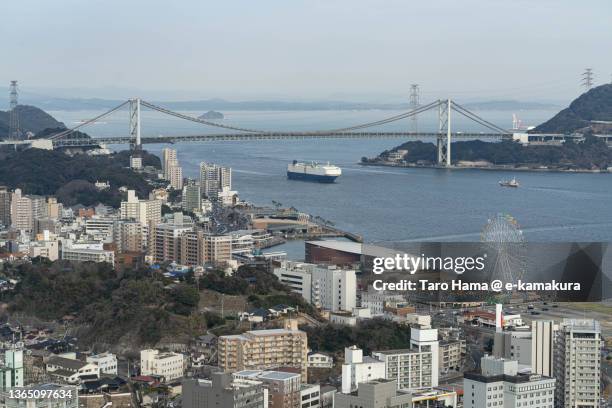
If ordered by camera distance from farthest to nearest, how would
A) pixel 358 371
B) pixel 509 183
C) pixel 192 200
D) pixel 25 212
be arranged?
pixel 509 183 < pixel 192 200 < pixel 25 212 < pixel 358 371

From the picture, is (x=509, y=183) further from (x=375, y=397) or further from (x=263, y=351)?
(x=375, y=397)

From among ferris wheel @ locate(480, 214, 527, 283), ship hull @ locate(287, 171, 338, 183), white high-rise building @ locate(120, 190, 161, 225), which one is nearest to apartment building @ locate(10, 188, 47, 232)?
white high-rise building @ locate(120, 190, 161, 225)

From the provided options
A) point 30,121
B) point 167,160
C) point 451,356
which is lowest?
point 451,356

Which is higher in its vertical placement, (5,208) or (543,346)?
(5,208)

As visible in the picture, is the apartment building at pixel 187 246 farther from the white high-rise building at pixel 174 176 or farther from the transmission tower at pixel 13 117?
the transmission tower at pixel 13 117

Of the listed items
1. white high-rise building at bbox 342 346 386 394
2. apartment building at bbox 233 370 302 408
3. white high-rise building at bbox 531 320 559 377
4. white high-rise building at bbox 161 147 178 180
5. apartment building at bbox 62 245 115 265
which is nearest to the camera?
apartment building at bbox 233 370 302 408

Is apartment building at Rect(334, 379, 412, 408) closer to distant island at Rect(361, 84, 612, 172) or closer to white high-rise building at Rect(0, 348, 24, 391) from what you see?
white high-rise building at Rect(0, 348, 24, 391)

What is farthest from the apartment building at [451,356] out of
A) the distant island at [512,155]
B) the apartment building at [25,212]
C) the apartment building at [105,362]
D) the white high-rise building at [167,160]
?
the distant island at [512,155]

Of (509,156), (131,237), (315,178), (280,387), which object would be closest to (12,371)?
(280,387)
